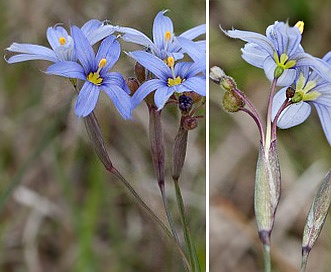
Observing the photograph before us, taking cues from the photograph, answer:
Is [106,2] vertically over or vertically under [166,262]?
over

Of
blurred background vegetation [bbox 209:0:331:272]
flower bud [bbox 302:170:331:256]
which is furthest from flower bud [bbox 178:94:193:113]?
blurred background vegetation [bbox 209:0:331:272]

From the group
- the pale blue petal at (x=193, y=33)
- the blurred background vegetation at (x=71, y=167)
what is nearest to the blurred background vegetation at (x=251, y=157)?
the blurred background vegetation at (x=71, y=167)

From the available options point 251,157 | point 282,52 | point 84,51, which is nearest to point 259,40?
point 282,52

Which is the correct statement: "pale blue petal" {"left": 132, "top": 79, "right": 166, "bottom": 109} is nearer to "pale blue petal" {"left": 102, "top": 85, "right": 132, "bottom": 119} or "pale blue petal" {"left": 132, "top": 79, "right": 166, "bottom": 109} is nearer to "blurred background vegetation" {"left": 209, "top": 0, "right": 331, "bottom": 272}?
"pale blue petal" {"left": 102, "top": 85, "right": 132, "bottom": 119}

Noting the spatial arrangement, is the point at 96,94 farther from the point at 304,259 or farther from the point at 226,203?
the point at 226,203

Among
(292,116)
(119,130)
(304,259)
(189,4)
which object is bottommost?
(304,259)

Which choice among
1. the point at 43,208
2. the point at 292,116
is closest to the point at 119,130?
the point at 43,208

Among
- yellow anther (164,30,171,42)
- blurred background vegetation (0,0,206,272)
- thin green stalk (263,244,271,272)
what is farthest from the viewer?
blurred background vegetation (0,0,206,272)
